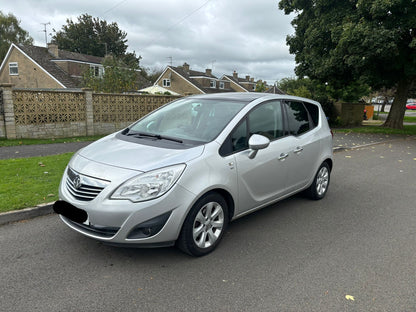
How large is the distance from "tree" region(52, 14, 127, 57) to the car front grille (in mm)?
54905

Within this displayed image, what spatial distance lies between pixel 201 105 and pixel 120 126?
11043 mm

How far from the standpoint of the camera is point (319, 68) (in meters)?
17.0

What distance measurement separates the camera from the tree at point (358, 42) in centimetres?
1343

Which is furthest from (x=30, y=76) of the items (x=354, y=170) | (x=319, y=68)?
(x=354, y=170)

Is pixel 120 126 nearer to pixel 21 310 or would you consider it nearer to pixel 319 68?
pixel 319 68

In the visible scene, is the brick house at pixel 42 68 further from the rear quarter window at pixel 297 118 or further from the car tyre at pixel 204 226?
the car tyre at pixel 204 226

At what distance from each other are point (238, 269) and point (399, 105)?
63.7ft

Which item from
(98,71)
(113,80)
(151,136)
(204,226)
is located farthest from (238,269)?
(98,71)

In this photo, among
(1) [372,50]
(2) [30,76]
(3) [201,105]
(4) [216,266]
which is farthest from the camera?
(2) [30,76]

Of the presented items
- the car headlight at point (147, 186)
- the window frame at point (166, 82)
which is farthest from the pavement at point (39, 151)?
the window frame at point (166, 82)

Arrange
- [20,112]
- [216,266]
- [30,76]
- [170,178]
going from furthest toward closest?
[30,76] → [20,112] → [216,266] → [170,178]

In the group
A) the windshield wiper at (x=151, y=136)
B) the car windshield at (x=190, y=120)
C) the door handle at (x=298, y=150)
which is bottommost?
the door handle at (x=298, y=150)

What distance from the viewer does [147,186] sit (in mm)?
2986

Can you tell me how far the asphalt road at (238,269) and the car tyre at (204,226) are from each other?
0.45 feet
